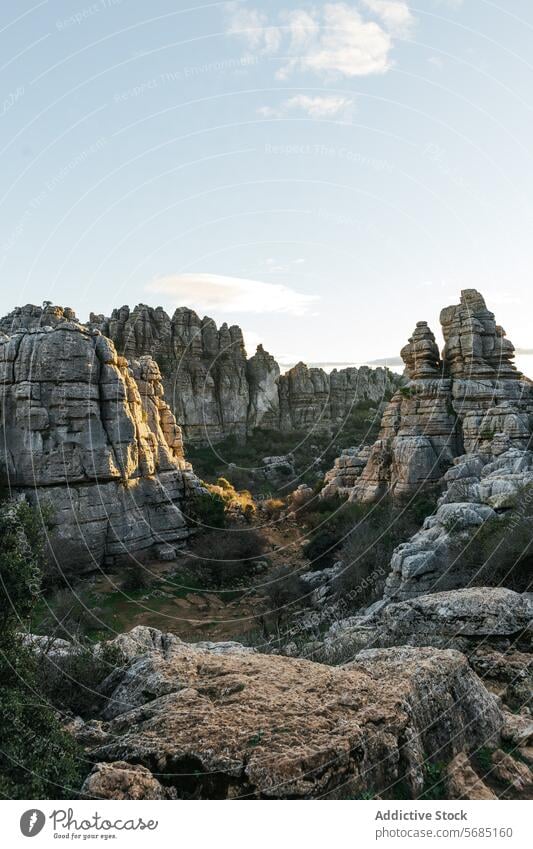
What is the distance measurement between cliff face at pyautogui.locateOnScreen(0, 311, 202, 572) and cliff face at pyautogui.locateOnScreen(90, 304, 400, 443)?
29.9 meters

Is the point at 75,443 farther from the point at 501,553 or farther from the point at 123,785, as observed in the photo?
the point at 123,785

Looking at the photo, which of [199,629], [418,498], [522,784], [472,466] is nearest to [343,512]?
[418,498]

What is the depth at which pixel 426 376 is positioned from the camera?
31.8 meters

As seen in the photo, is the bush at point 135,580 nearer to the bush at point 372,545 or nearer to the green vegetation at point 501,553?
the bush at point 372,545

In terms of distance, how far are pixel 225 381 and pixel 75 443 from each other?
136 feet

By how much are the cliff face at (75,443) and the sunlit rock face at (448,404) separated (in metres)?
13.4

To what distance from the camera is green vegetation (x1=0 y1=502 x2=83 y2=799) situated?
5.09 meters

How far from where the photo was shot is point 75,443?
25047 millimetres

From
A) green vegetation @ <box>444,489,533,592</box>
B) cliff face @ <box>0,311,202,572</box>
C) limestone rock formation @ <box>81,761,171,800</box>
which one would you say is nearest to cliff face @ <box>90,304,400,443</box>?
cliff face @ <box>0,311,202,572</box>
